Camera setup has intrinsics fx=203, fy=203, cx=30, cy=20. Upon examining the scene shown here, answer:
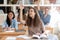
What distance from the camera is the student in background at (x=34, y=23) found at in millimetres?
1750

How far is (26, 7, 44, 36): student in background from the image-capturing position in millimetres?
1750

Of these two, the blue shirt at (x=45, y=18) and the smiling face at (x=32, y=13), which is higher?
the smiling face at (x=32, y=13)

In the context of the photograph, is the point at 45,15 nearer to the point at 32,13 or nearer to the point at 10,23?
the point at 32,13

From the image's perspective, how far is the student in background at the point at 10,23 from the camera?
1749 millimetres

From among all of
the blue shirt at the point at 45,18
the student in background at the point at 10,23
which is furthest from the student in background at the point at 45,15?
the student in background at the point at 10,23

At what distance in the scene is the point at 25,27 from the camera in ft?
5.74

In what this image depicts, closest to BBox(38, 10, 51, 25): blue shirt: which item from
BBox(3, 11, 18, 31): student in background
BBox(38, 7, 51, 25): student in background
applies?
BBox(38, 7, 51, 25): student in background

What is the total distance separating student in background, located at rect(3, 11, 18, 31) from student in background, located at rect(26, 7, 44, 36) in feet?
0.37

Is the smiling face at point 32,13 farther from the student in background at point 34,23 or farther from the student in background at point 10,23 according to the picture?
the student in background at point 10,23

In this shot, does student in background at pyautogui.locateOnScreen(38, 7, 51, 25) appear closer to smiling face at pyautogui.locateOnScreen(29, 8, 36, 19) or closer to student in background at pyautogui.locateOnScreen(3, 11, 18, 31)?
smiling face at pyautogui.locateOnScreen(29, 8, 36, 19)

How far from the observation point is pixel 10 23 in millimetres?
1754

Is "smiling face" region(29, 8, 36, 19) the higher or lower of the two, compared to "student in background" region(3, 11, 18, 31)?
higher

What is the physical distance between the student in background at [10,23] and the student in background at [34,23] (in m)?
0.11

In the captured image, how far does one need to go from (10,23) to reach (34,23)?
0.68ft
